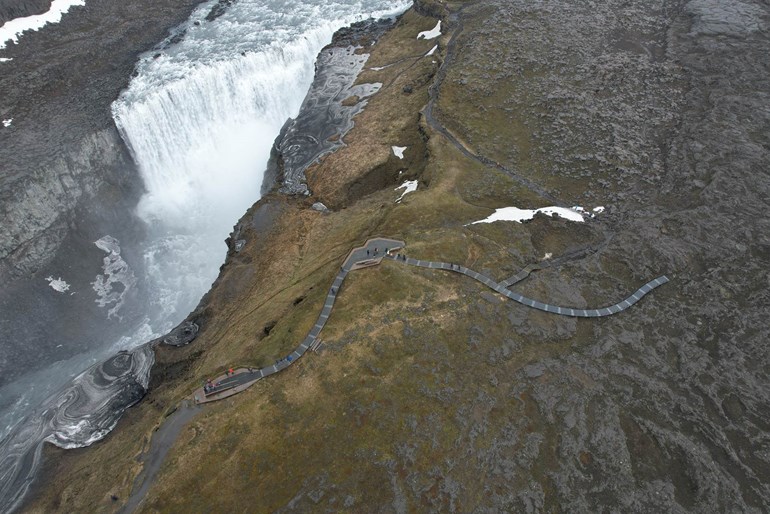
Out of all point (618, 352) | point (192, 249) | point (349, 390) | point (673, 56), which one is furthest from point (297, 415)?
A: point (673, 56)

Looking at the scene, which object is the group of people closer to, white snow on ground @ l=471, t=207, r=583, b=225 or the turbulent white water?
the turbulent white water

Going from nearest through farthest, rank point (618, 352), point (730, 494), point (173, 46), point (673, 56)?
point (730, 494) < point (618, 352) < point (673, 56) < point (173, 46)

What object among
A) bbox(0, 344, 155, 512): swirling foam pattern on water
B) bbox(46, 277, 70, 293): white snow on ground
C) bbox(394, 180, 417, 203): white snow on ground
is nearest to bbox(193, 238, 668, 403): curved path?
bbox(394, 180, 417, 203): white snow on ground

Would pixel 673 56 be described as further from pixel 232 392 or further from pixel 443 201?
pixel 232 392

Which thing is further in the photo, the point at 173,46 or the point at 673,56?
the point at 173,46

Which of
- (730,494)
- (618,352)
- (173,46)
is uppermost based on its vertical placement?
(173,46)

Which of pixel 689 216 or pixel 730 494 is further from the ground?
pixel 689 216

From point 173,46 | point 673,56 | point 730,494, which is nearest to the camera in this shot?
point 730,494
